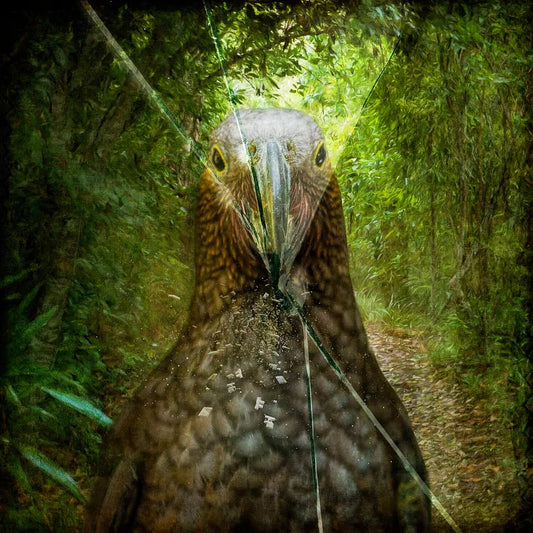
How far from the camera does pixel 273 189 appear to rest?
95 centimetres

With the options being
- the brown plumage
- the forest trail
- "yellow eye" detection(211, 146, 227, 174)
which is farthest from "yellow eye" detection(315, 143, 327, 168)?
the forest trail

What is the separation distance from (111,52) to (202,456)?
79cm

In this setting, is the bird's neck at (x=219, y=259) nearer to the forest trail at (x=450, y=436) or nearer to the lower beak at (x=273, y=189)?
the lower beak at (x=273, y=189)

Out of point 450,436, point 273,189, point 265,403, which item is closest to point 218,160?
point 273,189

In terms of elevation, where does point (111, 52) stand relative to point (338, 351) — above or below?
above

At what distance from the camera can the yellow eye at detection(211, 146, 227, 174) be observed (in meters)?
0.99

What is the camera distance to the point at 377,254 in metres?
1.07

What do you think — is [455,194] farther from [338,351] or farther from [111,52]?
[111,52]

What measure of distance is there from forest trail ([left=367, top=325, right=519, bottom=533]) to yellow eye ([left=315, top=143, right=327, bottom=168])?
0.33m

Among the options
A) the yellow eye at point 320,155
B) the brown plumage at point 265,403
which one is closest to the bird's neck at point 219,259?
the brown plumage at point 265,403

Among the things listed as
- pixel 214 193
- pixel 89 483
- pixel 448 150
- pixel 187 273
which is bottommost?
pixel 89 483

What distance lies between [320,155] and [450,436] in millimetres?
613

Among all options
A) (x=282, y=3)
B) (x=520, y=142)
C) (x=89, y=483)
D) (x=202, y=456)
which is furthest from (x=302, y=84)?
(x=89, y=483)

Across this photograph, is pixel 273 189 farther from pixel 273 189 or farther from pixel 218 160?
pixel 218 160
